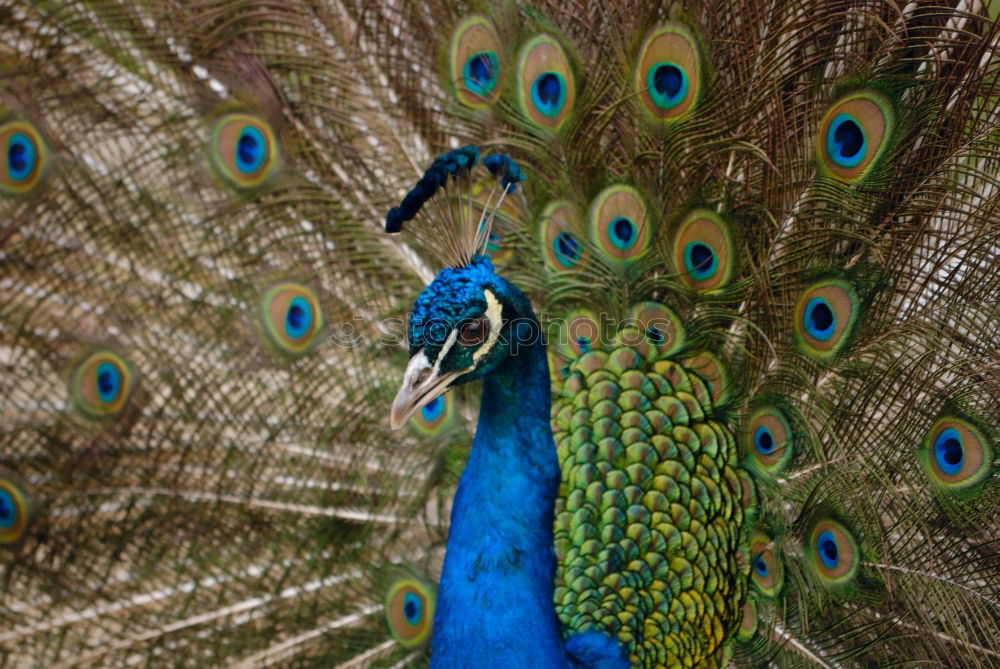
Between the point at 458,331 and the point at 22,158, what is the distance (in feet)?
3.77

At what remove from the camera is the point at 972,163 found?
1.39 metres

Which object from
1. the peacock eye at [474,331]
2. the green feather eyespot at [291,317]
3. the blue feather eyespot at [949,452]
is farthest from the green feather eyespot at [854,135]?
the green feather eyespot at [291,317]

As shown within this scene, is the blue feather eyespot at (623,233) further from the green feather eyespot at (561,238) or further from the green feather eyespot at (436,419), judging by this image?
the green feather eyespot at (436,419)

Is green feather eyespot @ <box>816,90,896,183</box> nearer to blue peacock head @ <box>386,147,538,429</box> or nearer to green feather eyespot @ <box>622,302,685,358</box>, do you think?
green feather eyespot @ <box>622,302,685,358</box>

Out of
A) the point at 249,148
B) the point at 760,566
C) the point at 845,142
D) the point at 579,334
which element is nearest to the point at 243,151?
the point at 249,148

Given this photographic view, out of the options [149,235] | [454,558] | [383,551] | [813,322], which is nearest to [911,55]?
[813,322]

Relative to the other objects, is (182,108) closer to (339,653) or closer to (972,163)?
(339,653)

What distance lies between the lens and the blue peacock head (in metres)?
1.21

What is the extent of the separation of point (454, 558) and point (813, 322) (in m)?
0.73

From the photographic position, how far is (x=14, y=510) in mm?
1882

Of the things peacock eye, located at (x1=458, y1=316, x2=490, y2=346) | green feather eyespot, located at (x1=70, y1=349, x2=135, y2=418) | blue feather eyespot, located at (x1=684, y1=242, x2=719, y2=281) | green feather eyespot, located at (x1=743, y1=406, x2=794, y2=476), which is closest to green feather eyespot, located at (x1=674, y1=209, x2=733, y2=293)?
blue feather eyespot, located at (x1=684, y1=242, x2=719, y2=281)

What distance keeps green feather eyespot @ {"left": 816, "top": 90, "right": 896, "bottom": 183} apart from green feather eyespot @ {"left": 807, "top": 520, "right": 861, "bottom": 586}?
578 mm

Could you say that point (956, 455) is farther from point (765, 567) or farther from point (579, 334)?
point (579, 334)

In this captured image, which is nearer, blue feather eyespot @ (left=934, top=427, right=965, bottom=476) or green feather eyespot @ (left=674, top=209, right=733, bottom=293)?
blue feather eyespot @ (left=934, top=427, right=965, bottom=476)
